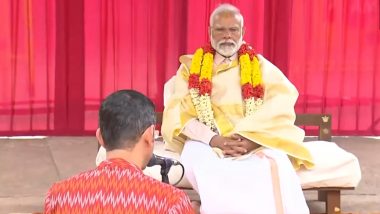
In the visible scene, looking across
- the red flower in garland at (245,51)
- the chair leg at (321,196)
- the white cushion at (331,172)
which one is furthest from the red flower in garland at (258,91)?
the chair leg at (321,196)

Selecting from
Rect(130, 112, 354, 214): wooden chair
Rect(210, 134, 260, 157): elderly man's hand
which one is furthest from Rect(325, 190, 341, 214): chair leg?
Rect(210, 134, 260, 157): elderly man's hand

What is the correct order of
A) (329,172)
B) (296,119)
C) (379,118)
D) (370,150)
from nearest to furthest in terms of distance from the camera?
(329,172) < (296,119) < (370,150) < (379,118)

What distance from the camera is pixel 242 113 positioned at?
15.0 ft

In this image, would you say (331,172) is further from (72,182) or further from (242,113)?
(72,182)

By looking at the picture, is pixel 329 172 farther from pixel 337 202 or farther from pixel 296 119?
pixel 296 119

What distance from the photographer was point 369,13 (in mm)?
6746

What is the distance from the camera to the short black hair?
217 centimetres

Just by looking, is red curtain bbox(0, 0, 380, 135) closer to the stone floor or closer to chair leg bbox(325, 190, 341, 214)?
the stone floor

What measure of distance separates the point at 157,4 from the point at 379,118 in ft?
7.08

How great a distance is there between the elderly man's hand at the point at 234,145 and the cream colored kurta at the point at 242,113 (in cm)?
3

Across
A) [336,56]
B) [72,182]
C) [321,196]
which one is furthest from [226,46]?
[72,182]

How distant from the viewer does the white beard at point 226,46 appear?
4598 mm

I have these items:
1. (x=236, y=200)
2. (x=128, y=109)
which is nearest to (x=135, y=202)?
(x=128, y=109)

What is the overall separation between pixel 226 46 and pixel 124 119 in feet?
8.19
